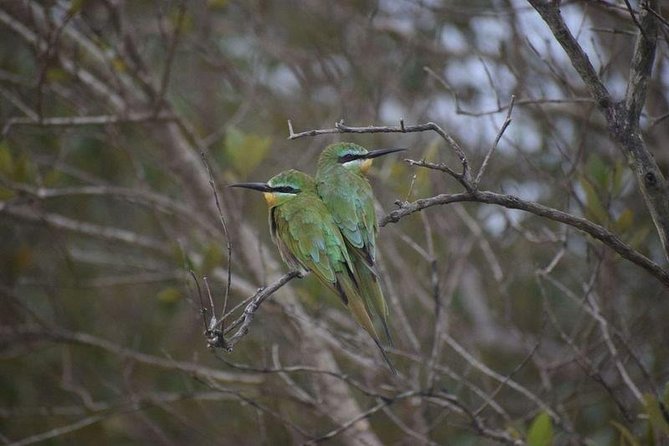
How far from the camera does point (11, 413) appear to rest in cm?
441

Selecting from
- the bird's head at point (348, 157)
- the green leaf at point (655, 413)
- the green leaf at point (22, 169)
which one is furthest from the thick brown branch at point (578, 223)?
the green leaf at point (22, 169)

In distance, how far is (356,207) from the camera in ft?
11.1

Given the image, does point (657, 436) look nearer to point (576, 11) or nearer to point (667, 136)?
point (667, 136)

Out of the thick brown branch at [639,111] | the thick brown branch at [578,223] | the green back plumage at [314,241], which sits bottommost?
the thick brown branch at [578,223]

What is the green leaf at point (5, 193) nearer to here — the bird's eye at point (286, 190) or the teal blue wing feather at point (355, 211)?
the bird's eye at point (286, 190)

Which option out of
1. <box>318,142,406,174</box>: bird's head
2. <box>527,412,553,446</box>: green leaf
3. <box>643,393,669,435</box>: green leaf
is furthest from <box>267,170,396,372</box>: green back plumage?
<box>643,393,669,435</box>: green leaf

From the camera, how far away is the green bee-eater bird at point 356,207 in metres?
3.21

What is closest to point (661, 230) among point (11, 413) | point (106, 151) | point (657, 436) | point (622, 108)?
point (622, 108)

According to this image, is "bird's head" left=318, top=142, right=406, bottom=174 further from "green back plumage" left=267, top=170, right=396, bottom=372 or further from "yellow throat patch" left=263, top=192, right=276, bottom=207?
"yellow throat patch" left=263, top=192, right=276, bottom=207

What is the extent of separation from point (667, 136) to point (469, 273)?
1978mm

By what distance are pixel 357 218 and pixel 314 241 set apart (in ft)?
0.69

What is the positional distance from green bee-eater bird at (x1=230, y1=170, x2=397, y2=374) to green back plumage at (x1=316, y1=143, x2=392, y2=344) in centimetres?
3

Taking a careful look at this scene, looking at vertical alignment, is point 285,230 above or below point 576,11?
below

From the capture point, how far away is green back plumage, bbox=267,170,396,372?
10.5 ft
